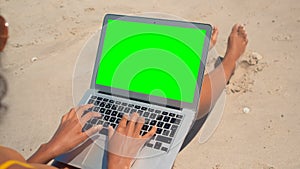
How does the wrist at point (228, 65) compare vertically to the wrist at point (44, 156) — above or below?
above

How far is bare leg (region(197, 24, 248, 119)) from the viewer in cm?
160

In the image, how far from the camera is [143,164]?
4.06ft

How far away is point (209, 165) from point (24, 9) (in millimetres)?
2263

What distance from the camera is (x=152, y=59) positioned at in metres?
1.48

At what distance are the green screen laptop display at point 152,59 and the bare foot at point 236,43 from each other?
56 centimetres

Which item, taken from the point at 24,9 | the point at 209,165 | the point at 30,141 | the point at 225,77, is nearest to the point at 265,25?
the point at 225,77

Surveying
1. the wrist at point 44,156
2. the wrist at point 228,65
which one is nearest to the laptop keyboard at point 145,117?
the wrist at point 44,156

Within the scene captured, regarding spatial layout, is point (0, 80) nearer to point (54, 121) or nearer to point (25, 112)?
point (25, 112)

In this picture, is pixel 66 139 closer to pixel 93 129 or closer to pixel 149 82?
pixel 93 129

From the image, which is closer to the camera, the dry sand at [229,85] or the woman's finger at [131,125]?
the woman's finger at [131,125]

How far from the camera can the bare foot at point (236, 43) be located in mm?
1916

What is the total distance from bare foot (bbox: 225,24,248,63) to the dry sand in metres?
0.08

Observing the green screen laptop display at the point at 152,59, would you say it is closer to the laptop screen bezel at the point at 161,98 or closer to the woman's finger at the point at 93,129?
the laptop screen bezel at the point at 161,98

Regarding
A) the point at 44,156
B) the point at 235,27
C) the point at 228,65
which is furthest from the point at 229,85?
the point at 44,156
